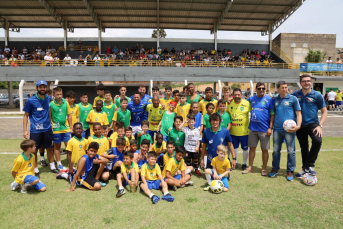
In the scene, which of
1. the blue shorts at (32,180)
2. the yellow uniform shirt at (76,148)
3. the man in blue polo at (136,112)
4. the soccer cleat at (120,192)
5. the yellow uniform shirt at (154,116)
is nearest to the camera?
the soccer cleat at (120,192)

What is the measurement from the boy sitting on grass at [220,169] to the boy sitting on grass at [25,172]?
358 centimetres

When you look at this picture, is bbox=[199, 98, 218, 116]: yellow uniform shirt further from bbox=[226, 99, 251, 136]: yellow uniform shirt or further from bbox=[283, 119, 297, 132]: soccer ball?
bbox=[283, 119, 297, 132]: soccer ball

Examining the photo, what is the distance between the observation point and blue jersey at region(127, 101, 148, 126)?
23.4 feet

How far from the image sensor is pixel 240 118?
6172 mm

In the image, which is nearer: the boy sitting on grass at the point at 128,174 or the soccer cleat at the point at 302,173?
the boy sitting on grass at the point at 128,174

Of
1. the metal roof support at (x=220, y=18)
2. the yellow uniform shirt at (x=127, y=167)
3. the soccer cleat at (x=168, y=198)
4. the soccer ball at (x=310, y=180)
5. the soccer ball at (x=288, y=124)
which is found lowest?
the soccer cleat at (x=168, y=198)

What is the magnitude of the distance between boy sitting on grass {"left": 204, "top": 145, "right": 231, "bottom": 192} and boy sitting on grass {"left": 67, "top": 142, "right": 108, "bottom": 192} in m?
2.37

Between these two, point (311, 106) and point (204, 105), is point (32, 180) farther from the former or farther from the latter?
point (311, 106)

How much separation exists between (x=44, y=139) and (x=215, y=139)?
14.4ft

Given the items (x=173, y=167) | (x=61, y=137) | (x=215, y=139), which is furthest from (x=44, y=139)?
(x=215, y=139)

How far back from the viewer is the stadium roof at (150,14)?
24719 mm

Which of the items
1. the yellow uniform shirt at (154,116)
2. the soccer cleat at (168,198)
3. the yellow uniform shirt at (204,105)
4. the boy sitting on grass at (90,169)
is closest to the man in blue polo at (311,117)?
the yellow uniform shirt at (204,105)

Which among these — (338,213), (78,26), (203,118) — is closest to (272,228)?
(338,213)

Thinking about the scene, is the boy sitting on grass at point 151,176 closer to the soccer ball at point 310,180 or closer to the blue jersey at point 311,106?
the soccer ball at point 310,180
